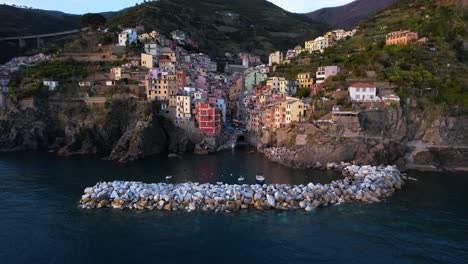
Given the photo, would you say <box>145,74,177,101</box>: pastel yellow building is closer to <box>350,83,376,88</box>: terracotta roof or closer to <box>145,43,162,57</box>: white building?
<box>145,43,162,57</box>: white building

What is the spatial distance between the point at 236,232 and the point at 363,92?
2700 centimetres

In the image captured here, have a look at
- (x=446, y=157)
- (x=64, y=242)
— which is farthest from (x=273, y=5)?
(x=64, y=242)

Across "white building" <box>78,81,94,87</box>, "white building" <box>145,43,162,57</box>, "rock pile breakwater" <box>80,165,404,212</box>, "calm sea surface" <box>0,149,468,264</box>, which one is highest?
"white building" <box>145,43,162,57</box>

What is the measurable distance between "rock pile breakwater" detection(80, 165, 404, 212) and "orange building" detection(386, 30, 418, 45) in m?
33.6

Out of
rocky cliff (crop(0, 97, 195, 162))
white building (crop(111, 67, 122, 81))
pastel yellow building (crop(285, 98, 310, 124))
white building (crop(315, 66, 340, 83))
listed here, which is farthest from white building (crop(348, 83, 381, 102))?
white building (crop(111, 67, 122, 81))

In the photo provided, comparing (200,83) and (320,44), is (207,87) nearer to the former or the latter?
(200,83)

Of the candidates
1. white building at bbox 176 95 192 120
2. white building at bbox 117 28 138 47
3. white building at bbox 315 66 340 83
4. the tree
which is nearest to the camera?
white building at bbox 176 95 192 120

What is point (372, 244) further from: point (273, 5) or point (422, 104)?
point (273, 5)

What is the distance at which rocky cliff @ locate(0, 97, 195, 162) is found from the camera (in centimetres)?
4400

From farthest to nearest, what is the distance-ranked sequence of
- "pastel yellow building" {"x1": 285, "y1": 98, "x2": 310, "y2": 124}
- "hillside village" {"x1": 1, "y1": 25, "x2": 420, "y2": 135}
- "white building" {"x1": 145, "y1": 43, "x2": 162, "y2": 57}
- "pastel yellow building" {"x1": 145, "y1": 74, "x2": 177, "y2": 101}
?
"white building" {"x1": 145, "y1": 43, "x2": 162, "y2": 57}, "pastel yellow building" {"x1": 145, "y1": 74, "x2": 177, "y2": 101}, "hillside village" {"x1": 1, "y1": 25, "x2": 420, "y2": 135}, "pastel yellow building" {"x1": 285, "y1": 98, "x2": 310, "y2": 124}

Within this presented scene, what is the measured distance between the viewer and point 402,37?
54.4 metres

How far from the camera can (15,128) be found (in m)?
48.6

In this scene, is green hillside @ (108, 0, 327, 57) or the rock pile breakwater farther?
green hillside @ (108, 0, 327, 57)

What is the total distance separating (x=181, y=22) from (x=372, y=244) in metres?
80.3
